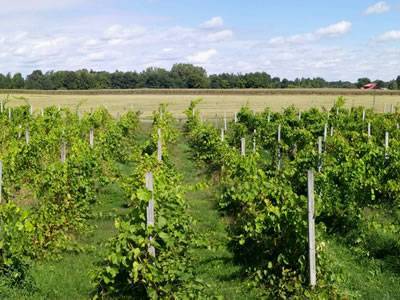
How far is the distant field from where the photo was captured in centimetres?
4708

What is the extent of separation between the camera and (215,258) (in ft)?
27.4

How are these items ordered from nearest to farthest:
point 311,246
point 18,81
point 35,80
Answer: point 311,246, point 18,81, point 35,80

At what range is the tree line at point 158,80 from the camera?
3533 inches

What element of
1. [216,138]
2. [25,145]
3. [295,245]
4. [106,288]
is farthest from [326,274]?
[216,138]

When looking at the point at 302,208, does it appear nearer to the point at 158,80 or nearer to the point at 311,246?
the point at 311,246

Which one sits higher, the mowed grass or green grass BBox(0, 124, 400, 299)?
the mowed grass

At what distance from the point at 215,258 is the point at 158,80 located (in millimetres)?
95020

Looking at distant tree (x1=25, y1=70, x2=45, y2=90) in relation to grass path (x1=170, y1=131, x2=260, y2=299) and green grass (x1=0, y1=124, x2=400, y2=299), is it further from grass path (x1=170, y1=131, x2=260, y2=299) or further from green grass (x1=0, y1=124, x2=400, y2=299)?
green grass (x1=0, y1=124, x2=400, y2=299)

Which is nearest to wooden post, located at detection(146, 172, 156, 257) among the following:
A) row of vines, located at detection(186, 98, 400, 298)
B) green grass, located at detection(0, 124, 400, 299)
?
green grass, located at detection(0, 124, 400, 299)

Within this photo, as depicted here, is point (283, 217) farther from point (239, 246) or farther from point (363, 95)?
point (363, 95)

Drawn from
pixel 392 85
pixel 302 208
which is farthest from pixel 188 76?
pixel 302 208

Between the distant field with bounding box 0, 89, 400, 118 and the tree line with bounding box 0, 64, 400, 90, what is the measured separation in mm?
22409

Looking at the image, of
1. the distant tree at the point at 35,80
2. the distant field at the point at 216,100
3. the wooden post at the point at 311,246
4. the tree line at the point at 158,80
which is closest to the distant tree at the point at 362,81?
the tree line at the point at 158,80

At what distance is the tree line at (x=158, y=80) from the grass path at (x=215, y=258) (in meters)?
76.3
